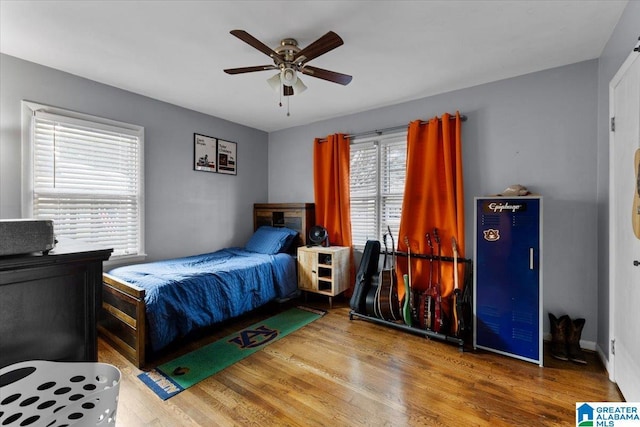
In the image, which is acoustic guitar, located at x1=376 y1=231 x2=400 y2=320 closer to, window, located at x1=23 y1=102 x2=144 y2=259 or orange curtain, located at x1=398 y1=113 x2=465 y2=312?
orange curtain, located at x1=398 y1=113 x2=465 y2=312

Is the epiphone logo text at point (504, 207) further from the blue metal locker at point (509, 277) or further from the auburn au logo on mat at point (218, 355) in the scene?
the auburn au logo on mat at point (218, 355)

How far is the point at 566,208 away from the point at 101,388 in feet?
10.9

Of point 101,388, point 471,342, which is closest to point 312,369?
point 471,342

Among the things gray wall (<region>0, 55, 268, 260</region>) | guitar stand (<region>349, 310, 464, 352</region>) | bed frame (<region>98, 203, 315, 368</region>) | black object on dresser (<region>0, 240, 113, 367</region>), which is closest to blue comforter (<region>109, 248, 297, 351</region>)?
bed frame (<region>98, 203, 315, 368</region>)

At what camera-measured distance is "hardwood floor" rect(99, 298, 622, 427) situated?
1.71 m

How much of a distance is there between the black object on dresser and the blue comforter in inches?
63.8

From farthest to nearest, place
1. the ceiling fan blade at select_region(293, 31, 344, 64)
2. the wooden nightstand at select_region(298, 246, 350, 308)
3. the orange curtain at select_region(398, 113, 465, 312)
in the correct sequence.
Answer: the wooden nightstand at select_region(298, 246, 350, 308) < the orange curtain at select_region(398, 113, 465, 312) < the ceiling fan blade at select_region(293, 31, 344, 64)

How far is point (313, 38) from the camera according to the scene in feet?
6.99

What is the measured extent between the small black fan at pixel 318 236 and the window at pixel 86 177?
201cm

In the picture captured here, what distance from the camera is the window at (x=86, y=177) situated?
8.26ft

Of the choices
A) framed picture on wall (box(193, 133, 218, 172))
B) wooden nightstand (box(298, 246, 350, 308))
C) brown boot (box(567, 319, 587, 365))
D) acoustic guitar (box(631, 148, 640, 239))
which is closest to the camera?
acoustic guitar (box(631, 148, 640, 239))

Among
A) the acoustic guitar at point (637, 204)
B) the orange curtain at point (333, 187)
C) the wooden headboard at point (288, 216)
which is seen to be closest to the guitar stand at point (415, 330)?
the orange curtain at point (333, 187)

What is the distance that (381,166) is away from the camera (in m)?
3.63

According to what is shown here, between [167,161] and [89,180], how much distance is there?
0.82m
